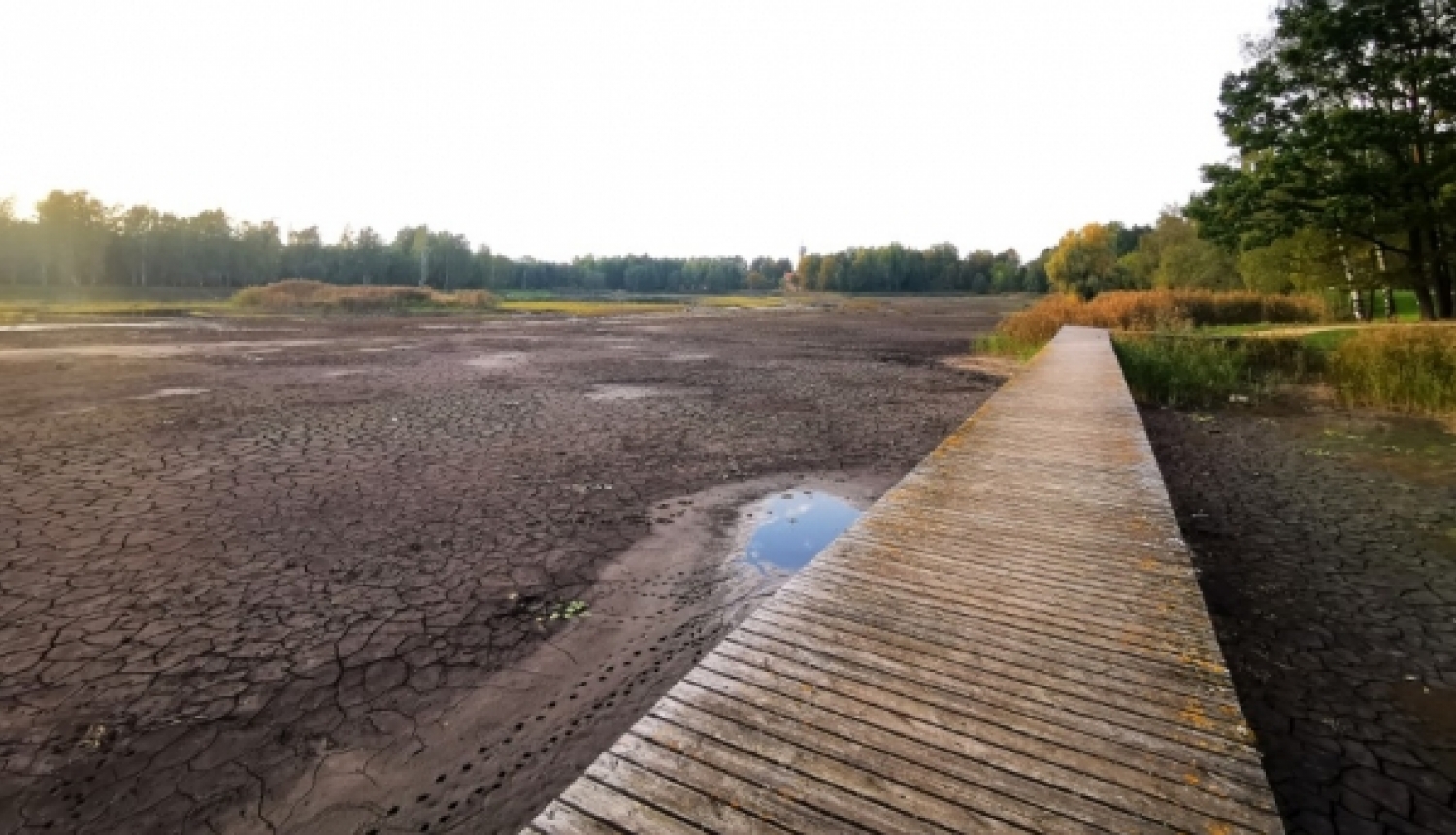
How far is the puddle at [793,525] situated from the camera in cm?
716

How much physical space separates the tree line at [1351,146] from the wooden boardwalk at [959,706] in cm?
2378

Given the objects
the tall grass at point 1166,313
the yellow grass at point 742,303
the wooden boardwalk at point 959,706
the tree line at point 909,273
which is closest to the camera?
the wooden boardwalk at point 959,706

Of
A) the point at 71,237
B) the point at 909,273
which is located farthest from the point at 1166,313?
the point at 909,273

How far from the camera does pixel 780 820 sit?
244 cm

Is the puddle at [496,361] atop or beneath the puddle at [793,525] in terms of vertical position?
atop

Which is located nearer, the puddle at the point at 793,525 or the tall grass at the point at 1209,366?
the puddle at the point at 793,525

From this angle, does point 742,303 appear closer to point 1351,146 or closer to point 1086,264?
point 1086,264

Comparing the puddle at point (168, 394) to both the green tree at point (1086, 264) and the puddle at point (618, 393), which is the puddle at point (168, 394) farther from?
the green tree at point (1086, 264)

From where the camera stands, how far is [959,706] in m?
3.15

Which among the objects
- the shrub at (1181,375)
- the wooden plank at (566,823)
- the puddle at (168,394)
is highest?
the shrub at (1181,375)

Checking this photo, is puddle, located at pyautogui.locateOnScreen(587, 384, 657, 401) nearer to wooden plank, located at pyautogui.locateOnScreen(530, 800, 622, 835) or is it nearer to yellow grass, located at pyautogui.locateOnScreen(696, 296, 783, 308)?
wooden plank, located at pyautogui.locateOnScreen(530, 800, 622, 835)

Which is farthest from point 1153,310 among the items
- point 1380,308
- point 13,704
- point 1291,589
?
point 13,704

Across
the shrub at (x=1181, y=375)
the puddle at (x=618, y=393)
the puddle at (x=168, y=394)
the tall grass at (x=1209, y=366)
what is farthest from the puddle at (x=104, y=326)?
the tall grass at (x=1209, y=366)

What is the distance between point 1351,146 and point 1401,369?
11.4m
